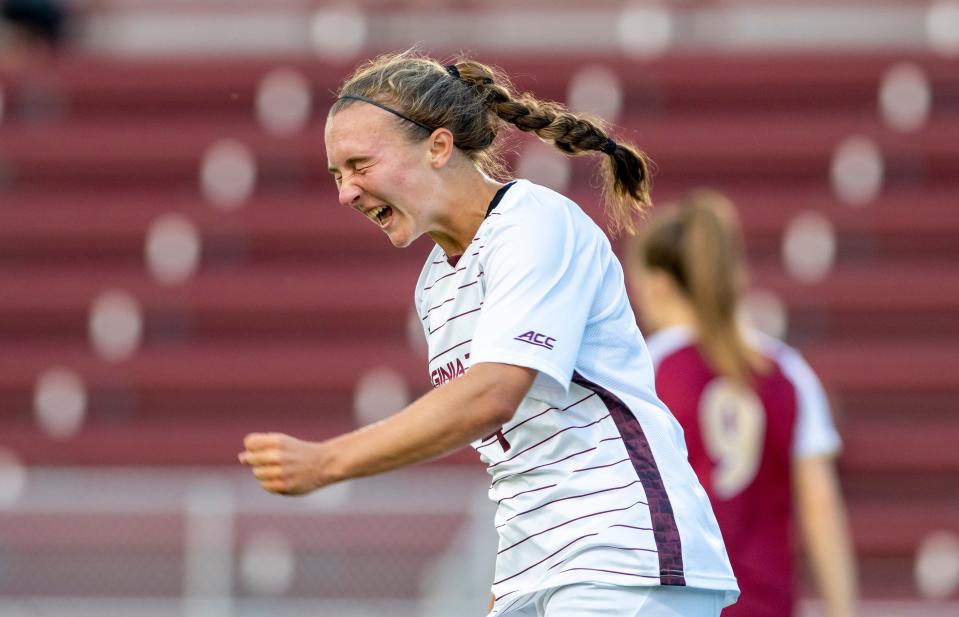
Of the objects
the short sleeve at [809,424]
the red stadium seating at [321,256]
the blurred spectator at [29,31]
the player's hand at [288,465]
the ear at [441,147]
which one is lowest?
the player's hand at [288,465]

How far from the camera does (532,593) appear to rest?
2383mm

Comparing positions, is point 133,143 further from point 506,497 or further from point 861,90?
point 506,497

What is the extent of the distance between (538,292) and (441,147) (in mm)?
358

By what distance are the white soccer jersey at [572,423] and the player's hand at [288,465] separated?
11.3 inches

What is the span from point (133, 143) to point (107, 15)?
4.02 feet

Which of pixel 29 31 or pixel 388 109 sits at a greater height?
pixel 29 31

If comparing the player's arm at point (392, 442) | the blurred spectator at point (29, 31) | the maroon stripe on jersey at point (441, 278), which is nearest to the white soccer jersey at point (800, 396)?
the maroon stripe on jersey at point (441, 278)

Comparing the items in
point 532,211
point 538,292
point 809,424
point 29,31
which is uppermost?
point 29,31

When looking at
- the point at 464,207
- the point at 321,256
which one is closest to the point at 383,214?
the point at 464,207

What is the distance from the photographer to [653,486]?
2.32 metres

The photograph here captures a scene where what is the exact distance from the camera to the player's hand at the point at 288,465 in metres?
2.14

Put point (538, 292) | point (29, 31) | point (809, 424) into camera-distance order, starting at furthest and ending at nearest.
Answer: point (29, 31)
point (809, 424)
point (538, 292)

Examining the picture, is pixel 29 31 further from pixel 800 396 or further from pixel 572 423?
pixel 572 423

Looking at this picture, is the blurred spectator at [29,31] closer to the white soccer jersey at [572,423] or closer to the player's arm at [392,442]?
the white soccer jersey at [572,423]
